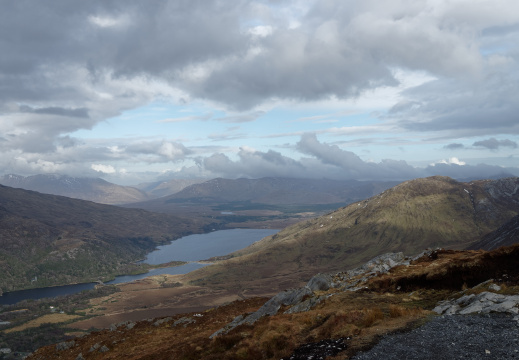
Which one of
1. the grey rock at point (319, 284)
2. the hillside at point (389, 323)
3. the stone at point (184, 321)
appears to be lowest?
the stone at point (184, 321)

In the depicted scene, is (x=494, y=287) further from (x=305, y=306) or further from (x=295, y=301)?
(x=295, y=301)

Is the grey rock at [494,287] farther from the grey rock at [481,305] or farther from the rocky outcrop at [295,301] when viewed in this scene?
the rocky outcrop at [295,301]

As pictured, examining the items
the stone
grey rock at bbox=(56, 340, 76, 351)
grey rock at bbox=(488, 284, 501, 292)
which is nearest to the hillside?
grey rock at bbox=(488, 284, 501, 292)

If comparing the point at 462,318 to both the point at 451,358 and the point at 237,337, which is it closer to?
the point at 451,358

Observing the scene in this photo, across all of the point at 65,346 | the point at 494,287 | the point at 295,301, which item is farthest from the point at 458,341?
the point at 65,346

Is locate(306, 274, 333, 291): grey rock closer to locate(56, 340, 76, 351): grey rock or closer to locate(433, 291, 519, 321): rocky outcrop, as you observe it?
locate(433, 291, 519, 321): rocky outcrop

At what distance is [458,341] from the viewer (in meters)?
20.9

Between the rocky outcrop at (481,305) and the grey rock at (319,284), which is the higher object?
the rocky outcrop at (481,305)

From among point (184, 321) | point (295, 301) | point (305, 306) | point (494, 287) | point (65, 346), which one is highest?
point (494, 287)

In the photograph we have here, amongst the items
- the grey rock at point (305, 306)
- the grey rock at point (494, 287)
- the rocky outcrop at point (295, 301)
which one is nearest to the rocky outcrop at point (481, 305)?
the grey rock at point (494, 287)

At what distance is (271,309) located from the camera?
4931 centimetres

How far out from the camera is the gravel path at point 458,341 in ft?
63.7

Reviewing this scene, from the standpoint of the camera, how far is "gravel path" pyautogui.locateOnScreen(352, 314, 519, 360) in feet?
63.7

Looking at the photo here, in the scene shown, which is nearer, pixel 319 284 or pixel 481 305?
pixel 481 305
